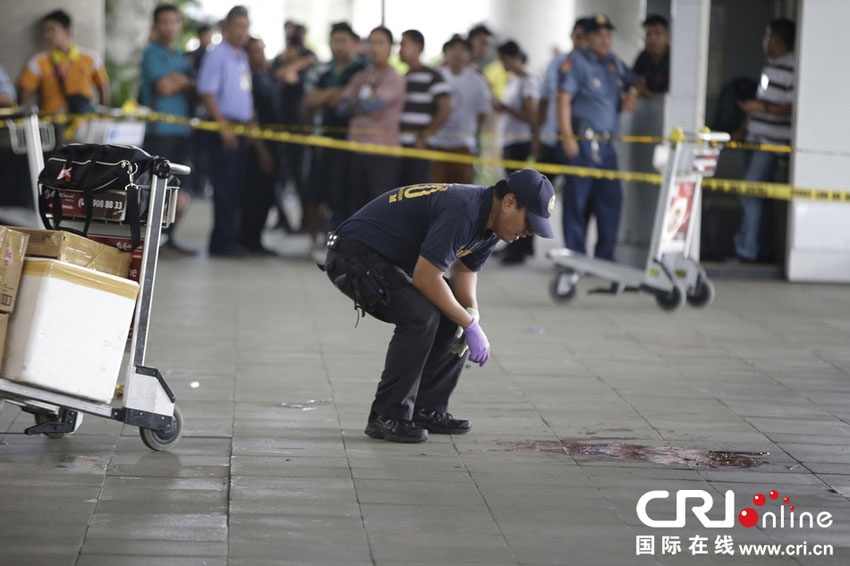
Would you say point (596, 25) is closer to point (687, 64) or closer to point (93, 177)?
point (687, 64)

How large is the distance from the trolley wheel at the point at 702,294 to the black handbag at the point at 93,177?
18.2 feet

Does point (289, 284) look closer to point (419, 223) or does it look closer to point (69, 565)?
point (419, 223)

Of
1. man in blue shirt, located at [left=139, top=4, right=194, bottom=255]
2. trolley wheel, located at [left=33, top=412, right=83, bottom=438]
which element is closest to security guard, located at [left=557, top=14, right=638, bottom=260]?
man in blue shirt, located at [left=139, top=4, right=194, bottom=255]

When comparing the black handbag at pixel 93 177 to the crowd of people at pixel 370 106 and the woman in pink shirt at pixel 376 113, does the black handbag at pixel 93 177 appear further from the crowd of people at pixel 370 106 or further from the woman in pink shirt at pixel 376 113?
the woman in pink shirt at pixel 376 113

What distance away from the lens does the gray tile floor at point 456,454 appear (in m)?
4.35

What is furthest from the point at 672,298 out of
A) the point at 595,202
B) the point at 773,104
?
the point at 773,104

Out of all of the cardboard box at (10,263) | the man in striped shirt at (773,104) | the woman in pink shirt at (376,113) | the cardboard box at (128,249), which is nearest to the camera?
the cardboard box at (10,263)

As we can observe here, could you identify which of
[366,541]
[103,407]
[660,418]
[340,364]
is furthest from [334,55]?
[366,541]

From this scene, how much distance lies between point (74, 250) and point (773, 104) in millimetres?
8234

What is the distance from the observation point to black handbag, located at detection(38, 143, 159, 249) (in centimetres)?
521

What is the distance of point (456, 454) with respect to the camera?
5.59 m

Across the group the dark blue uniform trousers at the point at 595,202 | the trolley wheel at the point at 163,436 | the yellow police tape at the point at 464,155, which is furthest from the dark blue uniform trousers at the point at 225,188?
the trolley wheel at the point at 163,436

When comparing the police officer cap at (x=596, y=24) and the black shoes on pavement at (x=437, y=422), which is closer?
the black shoes on pavement at (x=437, y=422)

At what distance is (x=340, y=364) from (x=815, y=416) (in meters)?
2.61
